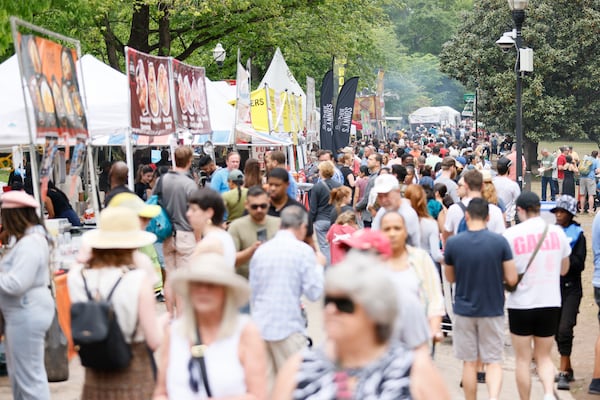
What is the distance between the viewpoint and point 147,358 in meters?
5.36

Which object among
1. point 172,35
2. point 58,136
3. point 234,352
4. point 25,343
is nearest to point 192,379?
point 234,352

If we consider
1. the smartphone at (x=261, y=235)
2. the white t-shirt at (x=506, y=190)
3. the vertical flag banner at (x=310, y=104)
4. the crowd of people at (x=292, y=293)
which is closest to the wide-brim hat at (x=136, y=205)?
the crowd of people at (x=292, y=293)

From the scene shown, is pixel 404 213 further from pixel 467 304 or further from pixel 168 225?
pixel 168 225

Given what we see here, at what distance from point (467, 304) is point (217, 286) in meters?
3.97

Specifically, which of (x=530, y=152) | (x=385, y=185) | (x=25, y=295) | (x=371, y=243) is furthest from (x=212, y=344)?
(x=530, y=152)

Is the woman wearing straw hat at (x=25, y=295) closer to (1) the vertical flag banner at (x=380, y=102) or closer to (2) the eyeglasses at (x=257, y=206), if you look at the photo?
(2) the eyeglasses at (x=257, y=206)

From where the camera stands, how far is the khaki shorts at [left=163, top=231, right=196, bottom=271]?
450 inches

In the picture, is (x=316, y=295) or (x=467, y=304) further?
(x=467, y=304)

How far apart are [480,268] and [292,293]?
5.41ft

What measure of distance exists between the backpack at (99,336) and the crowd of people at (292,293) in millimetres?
67

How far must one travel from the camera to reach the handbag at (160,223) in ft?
→ 37.3

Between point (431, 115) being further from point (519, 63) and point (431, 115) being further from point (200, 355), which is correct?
point (200, 355)

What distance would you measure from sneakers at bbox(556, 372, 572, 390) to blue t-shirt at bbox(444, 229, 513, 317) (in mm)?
2351

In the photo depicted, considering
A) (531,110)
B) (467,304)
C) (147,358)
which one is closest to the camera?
(147,358)
